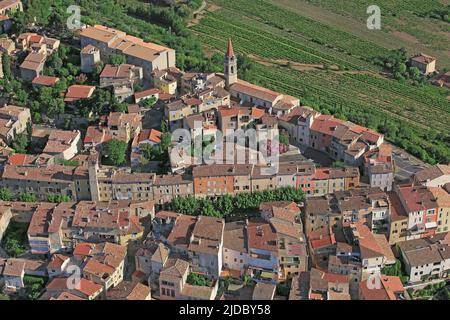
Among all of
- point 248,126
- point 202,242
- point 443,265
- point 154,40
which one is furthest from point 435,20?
point 202,242

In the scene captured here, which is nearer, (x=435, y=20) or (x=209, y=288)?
(x=209, y=288)

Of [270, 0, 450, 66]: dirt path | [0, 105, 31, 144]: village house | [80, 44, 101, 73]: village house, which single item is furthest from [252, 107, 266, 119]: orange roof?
[270, 0, 450, 66]: dirt path

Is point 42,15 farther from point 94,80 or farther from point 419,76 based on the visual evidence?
point 419,76

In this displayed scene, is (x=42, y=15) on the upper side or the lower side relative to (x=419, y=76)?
upper

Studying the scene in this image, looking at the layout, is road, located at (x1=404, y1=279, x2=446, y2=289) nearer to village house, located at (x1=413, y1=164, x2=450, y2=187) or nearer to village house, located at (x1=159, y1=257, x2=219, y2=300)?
village house, located at (x1=413, y1=164, x2=450, y2=187)

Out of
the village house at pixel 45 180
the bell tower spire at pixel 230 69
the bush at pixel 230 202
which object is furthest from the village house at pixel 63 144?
the bell tower spire at pixel 230 69

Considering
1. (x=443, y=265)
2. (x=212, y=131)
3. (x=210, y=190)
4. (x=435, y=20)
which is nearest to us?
(x=443, y=265)

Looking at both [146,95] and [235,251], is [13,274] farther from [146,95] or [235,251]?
[146,95]

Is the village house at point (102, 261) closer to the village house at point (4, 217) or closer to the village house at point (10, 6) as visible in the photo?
the village house at point (4, 217)
